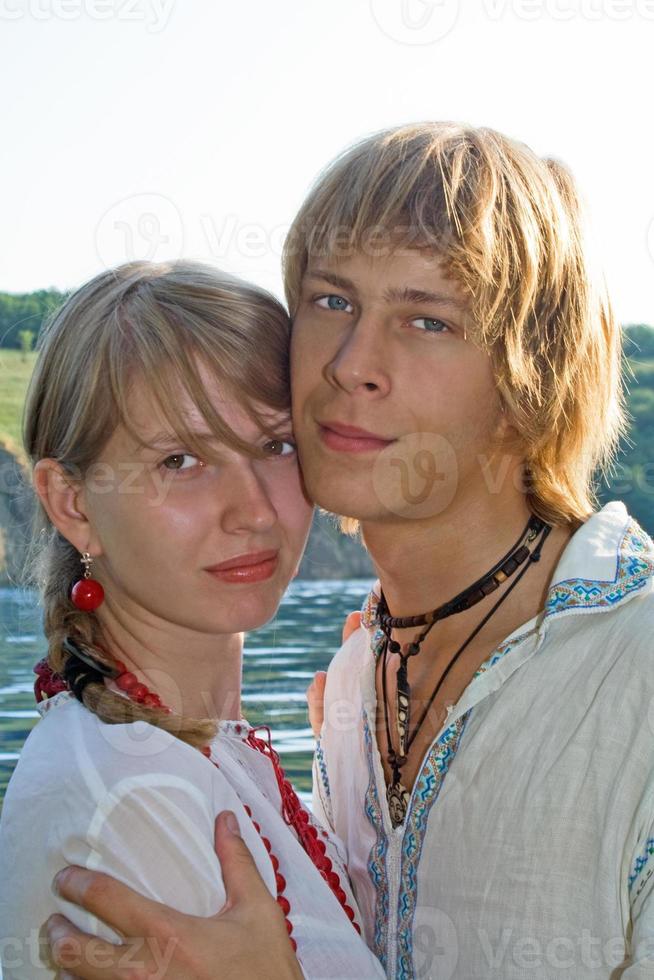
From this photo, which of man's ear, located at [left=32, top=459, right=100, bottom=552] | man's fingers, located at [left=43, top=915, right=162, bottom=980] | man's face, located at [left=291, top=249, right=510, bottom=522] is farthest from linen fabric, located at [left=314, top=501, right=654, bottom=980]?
man's ear, located at [left=32, top=459, right=100, bottom=552]

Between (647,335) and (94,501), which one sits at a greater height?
(94,501)

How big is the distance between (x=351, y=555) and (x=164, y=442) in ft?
4.56

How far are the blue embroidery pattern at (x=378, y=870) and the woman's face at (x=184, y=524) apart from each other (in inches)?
14.0

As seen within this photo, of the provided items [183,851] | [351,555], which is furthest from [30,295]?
[183,851]

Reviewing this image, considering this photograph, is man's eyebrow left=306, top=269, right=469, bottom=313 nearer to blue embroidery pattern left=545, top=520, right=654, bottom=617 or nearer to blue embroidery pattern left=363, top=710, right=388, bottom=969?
blue embroidery pattern left=545, top=520, right=654, bottom=617

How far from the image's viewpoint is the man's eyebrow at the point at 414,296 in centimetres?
172

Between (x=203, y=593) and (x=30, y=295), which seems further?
(x=30, y=295)

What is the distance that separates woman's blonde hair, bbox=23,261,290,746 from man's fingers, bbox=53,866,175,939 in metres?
0.21

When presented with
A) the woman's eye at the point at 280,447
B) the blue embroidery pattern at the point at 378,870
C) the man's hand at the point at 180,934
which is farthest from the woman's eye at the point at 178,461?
the blue embroidery pattern at the point at 378,870

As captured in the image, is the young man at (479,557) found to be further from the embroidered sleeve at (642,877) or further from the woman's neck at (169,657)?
the woman's neck at (169,657)

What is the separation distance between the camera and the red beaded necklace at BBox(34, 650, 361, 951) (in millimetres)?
1550

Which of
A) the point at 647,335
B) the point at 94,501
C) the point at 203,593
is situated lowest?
the point at 647,335

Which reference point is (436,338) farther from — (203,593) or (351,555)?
(351,555)

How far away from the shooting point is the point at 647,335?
6.60 metres
